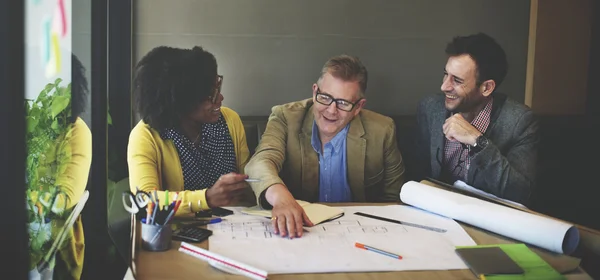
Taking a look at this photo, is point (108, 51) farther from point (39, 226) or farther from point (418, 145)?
point (418, 145)

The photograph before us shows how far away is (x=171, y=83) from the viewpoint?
1.79 metres

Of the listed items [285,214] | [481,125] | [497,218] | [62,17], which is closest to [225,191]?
[285,214]

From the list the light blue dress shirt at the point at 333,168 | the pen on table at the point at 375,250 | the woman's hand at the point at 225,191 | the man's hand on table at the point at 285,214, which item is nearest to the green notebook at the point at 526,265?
the pen on table at the point at 375,250

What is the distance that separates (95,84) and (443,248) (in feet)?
3.29

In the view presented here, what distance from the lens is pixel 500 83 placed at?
186cm

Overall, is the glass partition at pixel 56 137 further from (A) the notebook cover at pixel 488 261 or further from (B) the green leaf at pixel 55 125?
(A) the notebook cover at pixel 488 261

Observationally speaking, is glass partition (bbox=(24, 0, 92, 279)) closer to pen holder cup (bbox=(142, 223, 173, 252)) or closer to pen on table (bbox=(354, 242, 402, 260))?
pen holder cup (bbox=(142, 223, 173, 252))

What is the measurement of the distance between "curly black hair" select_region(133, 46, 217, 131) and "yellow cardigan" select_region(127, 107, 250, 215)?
0.05 meters

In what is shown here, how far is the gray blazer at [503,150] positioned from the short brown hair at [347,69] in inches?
8.5

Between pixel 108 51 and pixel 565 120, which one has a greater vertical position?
pixel 108 51

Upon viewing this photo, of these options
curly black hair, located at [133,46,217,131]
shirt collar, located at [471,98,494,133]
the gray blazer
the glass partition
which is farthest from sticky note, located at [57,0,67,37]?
shirt collar, located at [471,98,494,133]

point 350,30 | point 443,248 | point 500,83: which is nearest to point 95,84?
point 350,30

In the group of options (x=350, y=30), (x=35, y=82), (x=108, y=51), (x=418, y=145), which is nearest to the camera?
(x=35, y=82)

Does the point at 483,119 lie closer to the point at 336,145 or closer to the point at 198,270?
the point at 336,145
